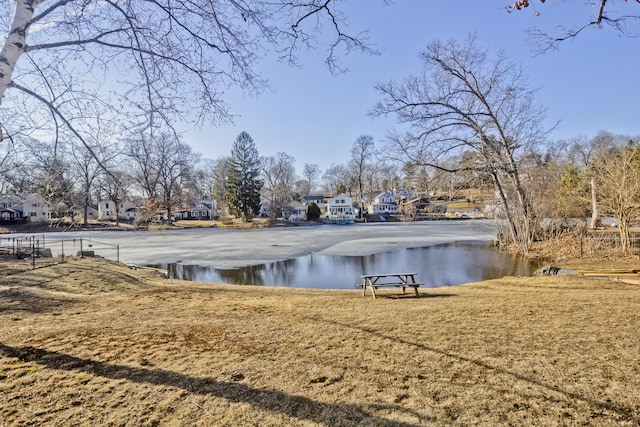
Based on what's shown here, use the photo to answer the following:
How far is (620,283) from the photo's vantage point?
8.77 meters

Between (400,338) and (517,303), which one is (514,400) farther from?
(517,303)

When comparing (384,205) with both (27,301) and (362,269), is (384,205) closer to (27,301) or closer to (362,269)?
(362,269)

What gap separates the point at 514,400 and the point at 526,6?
4.10 meters

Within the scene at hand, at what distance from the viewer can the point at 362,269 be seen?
14750 mm

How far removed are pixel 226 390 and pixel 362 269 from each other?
485 inches

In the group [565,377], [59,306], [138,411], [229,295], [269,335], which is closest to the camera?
[138,411]

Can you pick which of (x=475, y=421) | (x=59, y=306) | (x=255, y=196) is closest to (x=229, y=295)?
(x=59, y=306)

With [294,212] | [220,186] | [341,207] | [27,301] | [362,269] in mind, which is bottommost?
[362,269]

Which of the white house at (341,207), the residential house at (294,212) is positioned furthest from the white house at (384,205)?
the residential house at (294,212)

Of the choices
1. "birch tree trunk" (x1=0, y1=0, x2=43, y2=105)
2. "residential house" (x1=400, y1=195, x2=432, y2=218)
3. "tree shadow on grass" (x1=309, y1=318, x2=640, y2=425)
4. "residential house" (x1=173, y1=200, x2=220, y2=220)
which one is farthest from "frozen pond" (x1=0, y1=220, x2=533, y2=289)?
"residential house" (x1=173, y1=200, x2=220, y2=220)

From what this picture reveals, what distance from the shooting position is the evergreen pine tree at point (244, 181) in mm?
51719

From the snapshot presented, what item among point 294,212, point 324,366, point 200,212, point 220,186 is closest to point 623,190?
point 324,366

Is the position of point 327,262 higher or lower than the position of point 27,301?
lower

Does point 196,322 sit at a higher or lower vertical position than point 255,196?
lower
